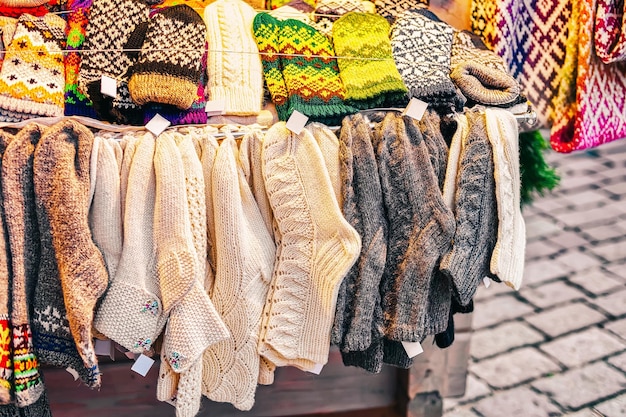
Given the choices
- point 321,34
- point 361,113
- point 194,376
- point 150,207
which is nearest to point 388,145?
point 361,113

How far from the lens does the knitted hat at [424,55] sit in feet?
5.22

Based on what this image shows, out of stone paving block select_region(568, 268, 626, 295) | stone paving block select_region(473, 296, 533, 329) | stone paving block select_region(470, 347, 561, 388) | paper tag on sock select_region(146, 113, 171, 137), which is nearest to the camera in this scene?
paper tag on sock select_region(146, 113, 171, 137)

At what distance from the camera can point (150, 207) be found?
4.93 ft

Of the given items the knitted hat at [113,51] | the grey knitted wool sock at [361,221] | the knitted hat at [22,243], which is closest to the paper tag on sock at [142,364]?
the knitted hat at [22,243]

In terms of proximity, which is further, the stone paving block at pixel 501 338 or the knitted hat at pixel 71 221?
the stone paving block at pixel 501 338

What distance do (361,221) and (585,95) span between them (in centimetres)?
74

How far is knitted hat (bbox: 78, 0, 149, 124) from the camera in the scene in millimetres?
1508

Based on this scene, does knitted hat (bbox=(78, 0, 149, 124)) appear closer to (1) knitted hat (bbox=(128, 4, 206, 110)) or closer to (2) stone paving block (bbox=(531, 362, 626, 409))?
(1) knitted hat (bbox=(128, 4, 206, 110))

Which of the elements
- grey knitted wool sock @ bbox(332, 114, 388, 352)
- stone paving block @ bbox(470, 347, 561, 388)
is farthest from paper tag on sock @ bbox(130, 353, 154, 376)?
stone paving block @ bbox(470, 347, 561, 388)

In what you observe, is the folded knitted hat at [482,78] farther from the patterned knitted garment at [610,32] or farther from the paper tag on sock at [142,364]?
the paper tag on sock at [142,364]

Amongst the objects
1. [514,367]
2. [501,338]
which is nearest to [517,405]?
[514,367]

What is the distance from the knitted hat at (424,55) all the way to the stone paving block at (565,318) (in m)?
1.56

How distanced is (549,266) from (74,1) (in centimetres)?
246

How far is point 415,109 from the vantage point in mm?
1564
